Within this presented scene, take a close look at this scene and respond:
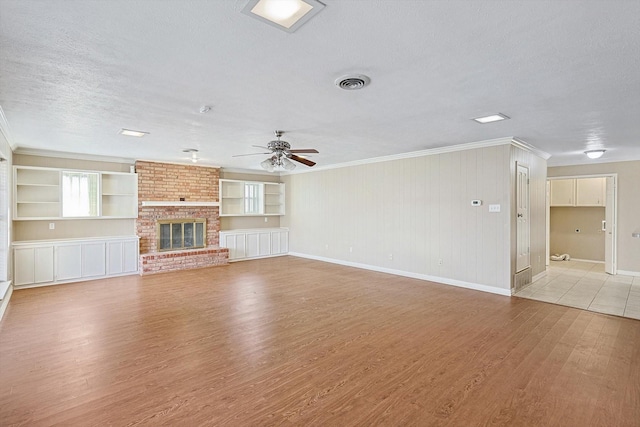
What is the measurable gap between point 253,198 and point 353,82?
7217 millimetres

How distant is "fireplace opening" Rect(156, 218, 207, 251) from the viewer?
7.62 meters

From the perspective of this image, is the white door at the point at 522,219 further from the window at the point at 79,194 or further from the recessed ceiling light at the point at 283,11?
the window at the point at 79,194

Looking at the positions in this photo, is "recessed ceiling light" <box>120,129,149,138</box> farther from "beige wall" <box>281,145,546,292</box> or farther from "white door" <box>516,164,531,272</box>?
"white door" <box>516,164,531,272</box>

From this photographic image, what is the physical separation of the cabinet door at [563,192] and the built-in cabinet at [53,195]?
1067cm

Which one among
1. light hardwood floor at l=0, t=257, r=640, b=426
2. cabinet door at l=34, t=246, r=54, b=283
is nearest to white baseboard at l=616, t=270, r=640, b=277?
light hardwood floor at l=0, t=257, r=640, b=426

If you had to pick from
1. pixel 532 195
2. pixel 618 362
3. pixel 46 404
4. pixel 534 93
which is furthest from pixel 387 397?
pixel 532 195

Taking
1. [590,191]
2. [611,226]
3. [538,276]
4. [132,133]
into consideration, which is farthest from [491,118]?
[590,191]

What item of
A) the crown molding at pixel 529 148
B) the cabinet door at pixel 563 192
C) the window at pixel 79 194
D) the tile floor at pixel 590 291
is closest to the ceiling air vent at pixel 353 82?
the crown molding at pixel 529 148

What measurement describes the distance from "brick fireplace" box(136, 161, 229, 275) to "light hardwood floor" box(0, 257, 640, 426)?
7.03 ft

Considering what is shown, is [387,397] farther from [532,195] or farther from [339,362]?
[532,195]

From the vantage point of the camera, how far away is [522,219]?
5582mm

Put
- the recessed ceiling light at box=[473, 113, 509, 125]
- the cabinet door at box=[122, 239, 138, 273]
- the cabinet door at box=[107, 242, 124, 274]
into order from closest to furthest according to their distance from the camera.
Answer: the recessed ceiling light at box=[473, 113, 509, 125]
the cabinet door at box=[107, 242, 124, 274]
the cabinet door at box=[122, 239, 138, 273]

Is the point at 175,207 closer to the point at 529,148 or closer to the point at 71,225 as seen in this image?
the point at 71,225

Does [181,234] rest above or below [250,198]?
below
